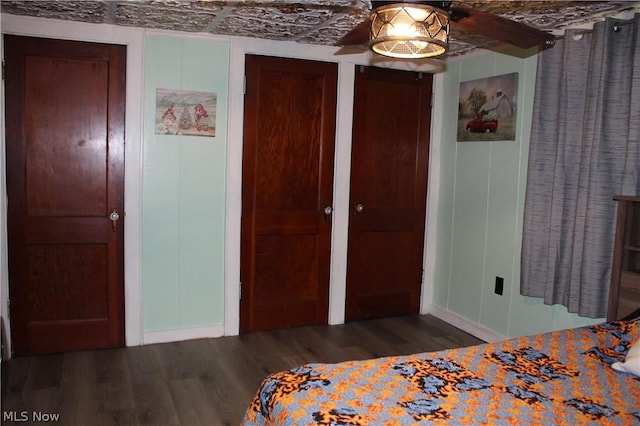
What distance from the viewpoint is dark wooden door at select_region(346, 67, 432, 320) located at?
13.8ft

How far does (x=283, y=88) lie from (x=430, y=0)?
2.22m

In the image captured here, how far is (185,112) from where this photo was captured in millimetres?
3617

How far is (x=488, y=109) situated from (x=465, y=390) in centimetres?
267

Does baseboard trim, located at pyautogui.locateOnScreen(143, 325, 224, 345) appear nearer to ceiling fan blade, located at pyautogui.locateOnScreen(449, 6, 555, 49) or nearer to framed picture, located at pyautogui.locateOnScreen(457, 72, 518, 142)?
framed picture, located at pyautogui.locateOnScreen(457, 72, 518, 142)

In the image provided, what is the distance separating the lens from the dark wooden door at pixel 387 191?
4.20 meters

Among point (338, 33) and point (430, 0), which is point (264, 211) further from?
point (430, 0)

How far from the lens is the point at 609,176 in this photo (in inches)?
114

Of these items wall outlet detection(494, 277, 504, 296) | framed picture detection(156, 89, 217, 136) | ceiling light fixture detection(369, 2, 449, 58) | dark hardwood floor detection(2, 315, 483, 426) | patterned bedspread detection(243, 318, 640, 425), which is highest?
ceiling light fixture detection(369, 2, 449, 58)

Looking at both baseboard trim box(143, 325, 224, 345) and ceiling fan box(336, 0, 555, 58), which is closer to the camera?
ceiling fan box(336, 0, 555, 58)

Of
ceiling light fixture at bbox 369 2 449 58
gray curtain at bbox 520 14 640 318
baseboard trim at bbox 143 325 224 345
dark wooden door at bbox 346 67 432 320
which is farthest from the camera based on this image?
dark wooden door at bbox 346 67 432 320

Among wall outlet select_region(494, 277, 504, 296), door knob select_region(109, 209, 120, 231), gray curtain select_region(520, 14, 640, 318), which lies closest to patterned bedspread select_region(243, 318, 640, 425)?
gray curtain select_region(520, 14, 640, 318)

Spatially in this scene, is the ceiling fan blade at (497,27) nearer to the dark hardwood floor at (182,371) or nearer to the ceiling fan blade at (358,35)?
the ceiling fan blade at (358,35)

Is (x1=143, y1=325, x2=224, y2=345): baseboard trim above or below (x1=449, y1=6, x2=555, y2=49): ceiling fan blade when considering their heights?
below

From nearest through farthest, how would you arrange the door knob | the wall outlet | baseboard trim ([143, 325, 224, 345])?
the door knob
baseboard trim ([143, 325, 224, 345])
the wall outlet
